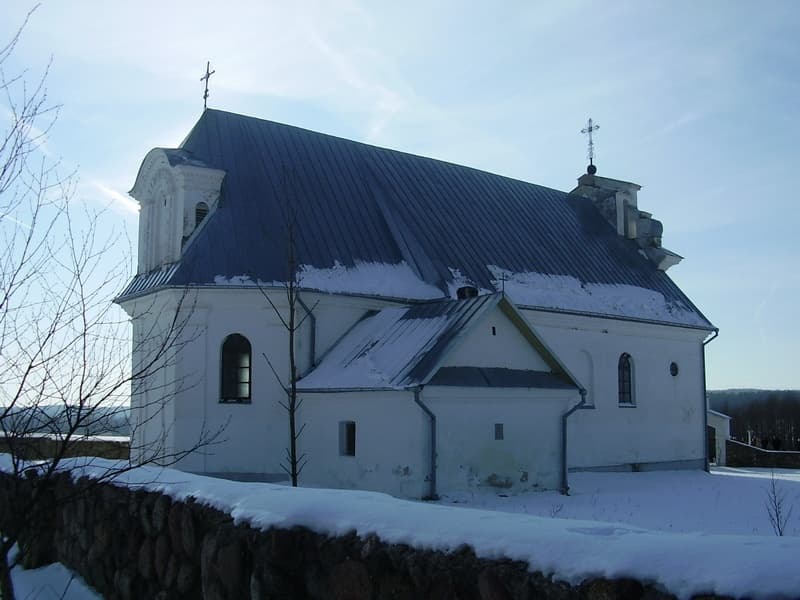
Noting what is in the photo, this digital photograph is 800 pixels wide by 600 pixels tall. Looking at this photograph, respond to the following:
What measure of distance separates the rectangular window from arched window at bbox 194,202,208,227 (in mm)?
6119

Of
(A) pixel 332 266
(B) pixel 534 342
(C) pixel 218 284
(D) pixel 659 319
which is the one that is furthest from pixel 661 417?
(C) pixel 218 284

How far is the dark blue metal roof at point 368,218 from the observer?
1938 centimetres

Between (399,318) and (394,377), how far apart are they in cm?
254

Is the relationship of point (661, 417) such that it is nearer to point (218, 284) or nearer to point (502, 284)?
point (502, 284)

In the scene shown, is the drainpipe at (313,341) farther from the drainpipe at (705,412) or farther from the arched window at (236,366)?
the drainpipe at (705,412)

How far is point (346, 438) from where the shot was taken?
57.6 feet

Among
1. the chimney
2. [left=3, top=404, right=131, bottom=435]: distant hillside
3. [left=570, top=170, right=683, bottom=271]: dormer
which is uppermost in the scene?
[left=570, top=170, right=683, bottom=271]: dormer

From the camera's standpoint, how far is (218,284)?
1808 centimetres

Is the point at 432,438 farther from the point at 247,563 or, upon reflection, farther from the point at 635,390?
the point at 635,390

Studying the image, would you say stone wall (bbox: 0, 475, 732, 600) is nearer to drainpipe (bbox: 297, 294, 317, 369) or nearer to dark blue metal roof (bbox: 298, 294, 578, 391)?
dark blue metal roof (bbox: 298, 294, 578, 391)

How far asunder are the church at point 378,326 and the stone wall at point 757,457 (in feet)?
26.2

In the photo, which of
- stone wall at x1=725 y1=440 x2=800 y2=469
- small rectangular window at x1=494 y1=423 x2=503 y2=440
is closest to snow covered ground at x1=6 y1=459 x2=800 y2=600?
small rectangular window at x1=494 y1=423 x2=503 y2=440

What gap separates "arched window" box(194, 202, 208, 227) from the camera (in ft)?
64.7

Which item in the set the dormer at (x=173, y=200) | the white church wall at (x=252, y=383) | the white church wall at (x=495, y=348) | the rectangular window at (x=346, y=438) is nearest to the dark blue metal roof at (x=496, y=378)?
the white church wall at (x=495, y=348)
